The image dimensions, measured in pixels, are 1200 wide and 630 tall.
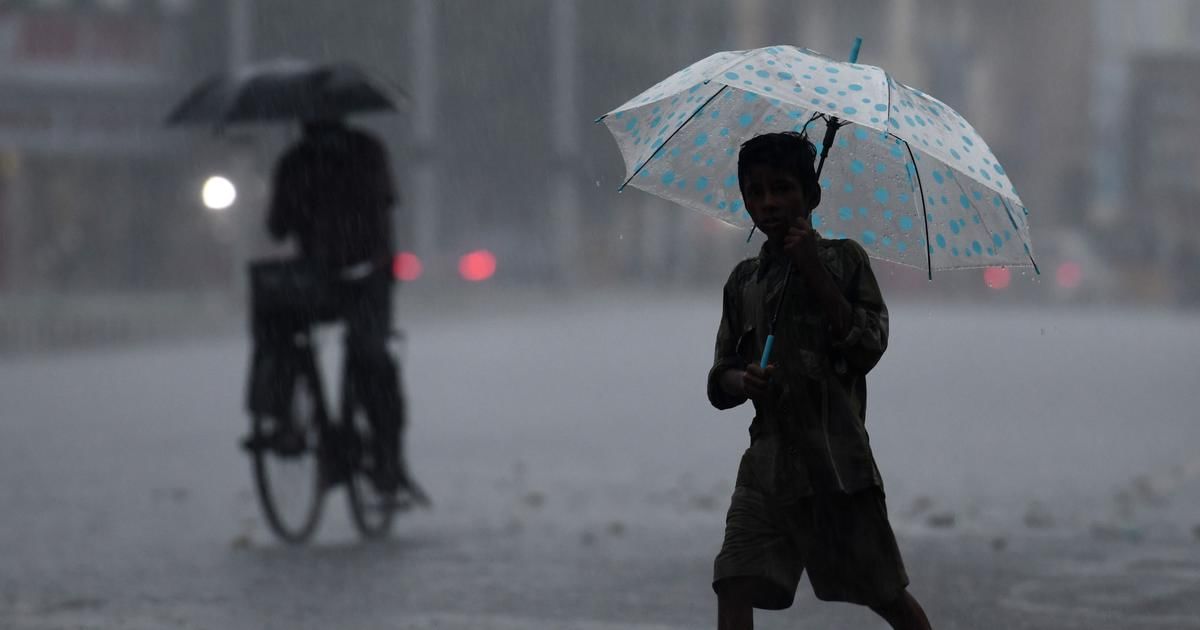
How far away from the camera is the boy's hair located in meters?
4.32

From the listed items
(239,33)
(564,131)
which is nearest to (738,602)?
(239,33)

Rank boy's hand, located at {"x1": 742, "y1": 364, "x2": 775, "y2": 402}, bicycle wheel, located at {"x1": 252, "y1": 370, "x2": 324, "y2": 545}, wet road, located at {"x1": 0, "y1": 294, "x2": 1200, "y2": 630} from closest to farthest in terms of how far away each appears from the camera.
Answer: boy's hand, located at {"x1": 742, "y1": 364, "x2": 775, "y2": 402}
wet road, located at {"x1": 0, "y1": 294, "x2": 1200, "y2": 630}
bicycle wheel, located at {"x1": 252, "y1": 370, "x2": 324, "y2": 545}

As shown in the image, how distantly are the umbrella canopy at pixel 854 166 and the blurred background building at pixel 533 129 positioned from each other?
4.28 meters

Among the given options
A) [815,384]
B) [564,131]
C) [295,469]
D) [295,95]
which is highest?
[295,95]

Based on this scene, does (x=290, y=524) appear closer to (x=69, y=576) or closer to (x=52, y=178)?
(x=69, y=576)

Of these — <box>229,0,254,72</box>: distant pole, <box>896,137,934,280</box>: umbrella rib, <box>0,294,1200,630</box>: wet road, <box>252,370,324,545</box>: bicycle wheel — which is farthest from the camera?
<box>229,0,254,72</box>: distant pole

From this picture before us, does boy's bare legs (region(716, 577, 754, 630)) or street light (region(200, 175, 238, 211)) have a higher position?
street light (region(200, 175, 238, 211))

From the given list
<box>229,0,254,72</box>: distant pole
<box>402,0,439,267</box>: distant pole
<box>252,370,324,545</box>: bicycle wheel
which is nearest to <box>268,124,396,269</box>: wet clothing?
<box>252,370,324,545</box>: bicycle wheel

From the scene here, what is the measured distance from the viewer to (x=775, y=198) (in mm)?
4297

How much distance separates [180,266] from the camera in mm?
38438

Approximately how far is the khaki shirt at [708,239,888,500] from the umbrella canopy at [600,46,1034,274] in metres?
0.47

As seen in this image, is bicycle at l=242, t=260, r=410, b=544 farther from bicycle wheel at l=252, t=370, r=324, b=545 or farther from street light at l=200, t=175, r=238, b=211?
street light at l=200, t=175, r=238, b=211

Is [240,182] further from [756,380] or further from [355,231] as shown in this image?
[756,380]

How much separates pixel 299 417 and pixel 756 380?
4409mm
